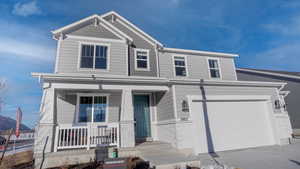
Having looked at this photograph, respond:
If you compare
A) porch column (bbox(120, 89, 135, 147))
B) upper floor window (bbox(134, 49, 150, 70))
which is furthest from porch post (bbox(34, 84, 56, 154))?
upper floor window (bbox(134, 49, 150, 70))

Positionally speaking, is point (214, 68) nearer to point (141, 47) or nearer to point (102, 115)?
point (141, 47)

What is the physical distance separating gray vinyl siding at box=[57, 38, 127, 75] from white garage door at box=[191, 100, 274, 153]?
13.4ft

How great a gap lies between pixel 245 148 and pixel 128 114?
5.77 metres

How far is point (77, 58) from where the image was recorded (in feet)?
23.0

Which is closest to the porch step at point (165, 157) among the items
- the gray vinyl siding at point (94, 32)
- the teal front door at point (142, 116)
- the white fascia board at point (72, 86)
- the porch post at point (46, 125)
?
the teal front door at point (142, 116)

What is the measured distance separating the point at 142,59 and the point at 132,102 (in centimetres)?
305

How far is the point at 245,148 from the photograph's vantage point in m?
6.86

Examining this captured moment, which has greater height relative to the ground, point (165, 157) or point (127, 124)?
point (127, 124)

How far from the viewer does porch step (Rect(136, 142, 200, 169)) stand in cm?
426

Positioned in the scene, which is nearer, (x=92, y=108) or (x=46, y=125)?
(x=46, y=125)

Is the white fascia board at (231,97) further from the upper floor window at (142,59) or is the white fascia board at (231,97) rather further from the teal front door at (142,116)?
the upper floor window at (142,59)

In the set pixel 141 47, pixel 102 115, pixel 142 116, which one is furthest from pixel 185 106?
pixel 141 47

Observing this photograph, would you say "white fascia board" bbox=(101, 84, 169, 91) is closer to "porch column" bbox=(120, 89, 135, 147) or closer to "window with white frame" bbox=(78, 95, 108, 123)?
"porch column" bbox=(120, 89, 135, 147)

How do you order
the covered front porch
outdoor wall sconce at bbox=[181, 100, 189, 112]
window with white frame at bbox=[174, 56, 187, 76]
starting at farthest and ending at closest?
1. window with white frame at bbox=[174, 56, 187, 76]
2. outdoor wall sconce at bbox=[181, 100, 189, 112]
3. the covered front porch
